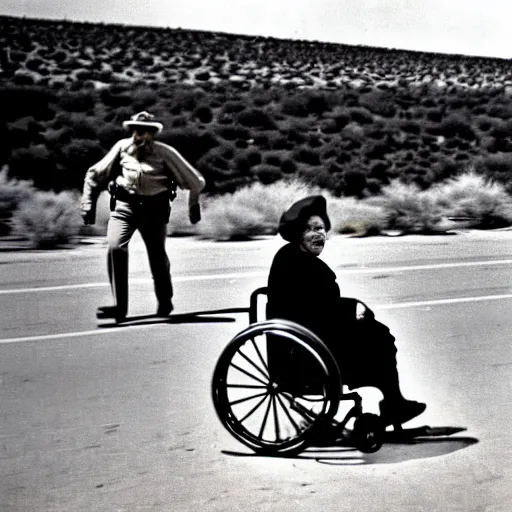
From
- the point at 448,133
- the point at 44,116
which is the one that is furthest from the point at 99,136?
the point at 448,133

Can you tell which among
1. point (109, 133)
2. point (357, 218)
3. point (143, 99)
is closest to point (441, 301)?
point (357, 218)

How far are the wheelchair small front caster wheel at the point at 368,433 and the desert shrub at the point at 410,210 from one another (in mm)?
6097

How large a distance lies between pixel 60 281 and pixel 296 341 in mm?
4190

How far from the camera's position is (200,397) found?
207 inches

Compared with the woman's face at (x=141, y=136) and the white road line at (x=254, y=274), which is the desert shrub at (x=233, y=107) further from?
the woman's face at (x=141, y=136)

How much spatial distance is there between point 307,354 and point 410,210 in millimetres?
7248

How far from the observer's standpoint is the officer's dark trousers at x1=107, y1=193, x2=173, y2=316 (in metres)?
6.20

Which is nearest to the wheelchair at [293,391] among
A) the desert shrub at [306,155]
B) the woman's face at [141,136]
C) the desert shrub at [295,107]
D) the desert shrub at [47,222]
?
the woman's face at [141,136]

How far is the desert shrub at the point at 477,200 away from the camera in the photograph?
11.7 metres

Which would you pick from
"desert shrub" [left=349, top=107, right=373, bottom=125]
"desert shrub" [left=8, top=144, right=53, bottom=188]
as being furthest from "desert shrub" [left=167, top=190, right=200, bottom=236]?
"desert shrub" [left=349, top=107, right=373, bottom=125]

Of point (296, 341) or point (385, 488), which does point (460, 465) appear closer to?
point (385, 488)

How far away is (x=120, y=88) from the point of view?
1736cm

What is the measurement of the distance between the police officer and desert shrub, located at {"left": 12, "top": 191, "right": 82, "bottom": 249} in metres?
3.33

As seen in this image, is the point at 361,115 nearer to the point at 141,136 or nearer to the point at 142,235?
the point at 142,235
